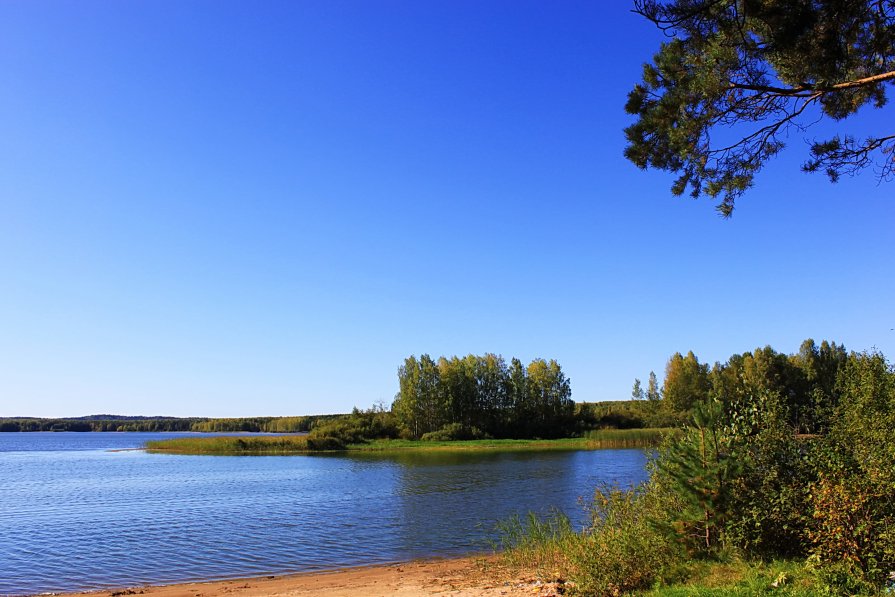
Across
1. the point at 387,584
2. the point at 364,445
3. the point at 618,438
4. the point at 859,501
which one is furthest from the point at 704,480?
the point at 364,445

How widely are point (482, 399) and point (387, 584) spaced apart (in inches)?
3160

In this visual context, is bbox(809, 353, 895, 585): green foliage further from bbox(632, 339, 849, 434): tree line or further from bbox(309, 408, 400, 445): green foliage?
bbox(309, 408, 400, 445): green foliage

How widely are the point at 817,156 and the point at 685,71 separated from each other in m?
2.41

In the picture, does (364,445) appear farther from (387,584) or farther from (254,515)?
(387,584)

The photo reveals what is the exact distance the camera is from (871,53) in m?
8.60

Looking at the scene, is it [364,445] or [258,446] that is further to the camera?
[364,445]

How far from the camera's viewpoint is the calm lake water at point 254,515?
18672mm

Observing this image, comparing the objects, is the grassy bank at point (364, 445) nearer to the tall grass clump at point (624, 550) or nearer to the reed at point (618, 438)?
the reed at point (618, 438)

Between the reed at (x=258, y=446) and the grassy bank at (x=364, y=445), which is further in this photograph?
the reed at (x=258, y=446)

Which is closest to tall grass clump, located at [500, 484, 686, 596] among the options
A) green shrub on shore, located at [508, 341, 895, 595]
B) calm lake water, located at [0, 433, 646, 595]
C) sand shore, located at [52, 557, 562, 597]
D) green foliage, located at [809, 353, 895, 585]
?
green shrub on shore, located at [508, 341, 895, 595]

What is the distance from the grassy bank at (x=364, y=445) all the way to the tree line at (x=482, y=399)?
8072 mm

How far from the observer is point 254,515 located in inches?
1077

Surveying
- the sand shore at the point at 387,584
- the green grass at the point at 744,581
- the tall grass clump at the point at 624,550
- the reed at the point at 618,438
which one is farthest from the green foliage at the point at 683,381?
the green grass at the point at 744,581

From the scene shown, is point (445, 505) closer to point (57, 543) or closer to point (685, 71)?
point (57, 543)
